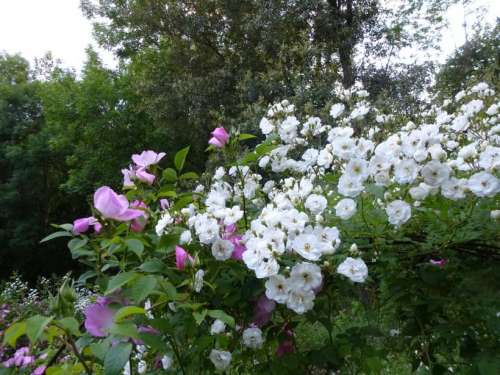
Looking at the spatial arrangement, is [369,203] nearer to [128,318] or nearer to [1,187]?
[128,318]

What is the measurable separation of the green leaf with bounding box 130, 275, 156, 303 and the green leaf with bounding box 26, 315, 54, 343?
5.3 inches

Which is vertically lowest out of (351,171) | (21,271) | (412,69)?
(21,271)

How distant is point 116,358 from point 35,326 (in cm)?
14

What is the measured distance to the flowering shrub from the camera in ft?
2.76

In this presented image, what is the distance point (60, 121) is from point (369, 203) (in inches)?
479

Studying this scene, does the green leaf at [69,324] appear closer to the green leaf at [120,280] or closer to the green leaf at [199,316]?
the green leaf at [120,280]

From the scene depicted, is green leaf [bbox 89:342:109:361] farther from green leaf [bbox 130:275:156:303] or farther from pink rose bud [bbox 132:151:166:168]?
pink rose bud [bbox 132:151:166:168]

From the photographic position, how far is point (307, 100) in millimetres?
5801

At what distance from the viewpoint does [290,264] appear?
0.87 meters

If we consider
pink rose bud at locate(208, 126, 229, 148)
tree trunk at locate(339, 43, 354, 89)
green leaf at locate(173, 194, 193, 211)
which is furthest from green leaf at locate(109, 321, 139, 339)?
tree trunk at locate(339, 43, 354, 89)

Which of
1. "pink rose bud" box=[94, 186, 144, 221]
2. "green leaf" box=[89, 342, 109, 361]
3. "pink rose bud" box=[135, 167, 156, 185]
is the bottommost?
"green leaf" box=[89, 342, 109, 361]

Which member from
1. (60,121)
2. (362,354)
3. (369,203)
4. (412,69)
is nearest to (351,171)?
(369,203)

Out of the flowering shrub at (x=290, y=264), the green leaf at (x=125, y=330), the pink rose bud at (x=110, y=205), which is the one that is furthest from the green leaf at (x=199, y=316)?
the pink rose bud at (x=110, y=205)

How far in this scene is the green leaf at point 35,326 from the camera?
26.9 inches
